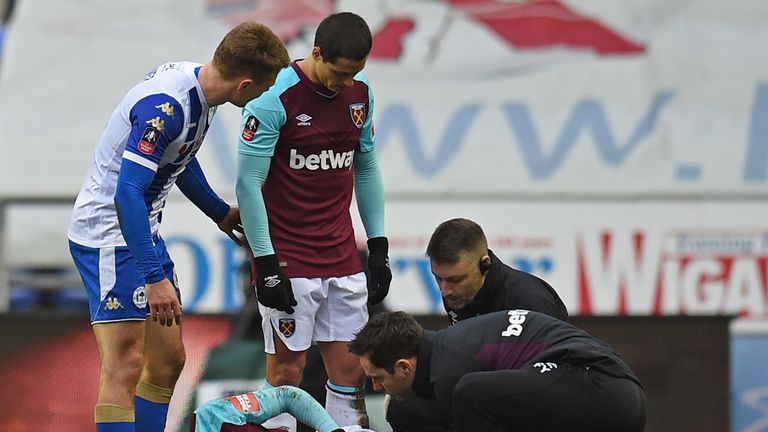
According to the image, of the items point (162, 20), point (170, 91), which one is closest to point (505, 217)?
point (162, 20)

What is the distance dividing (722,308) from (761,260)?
18.3 inches

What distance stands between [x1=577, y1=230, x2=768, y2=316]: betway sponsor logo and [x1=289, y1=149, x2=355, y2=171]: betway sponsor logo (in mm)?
5258

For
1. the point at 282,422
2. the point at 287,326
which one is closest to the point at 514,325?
the point at 287,326

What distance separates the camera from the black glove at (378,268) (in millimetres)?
5605

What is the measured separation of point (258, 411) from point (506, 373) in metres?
0.92

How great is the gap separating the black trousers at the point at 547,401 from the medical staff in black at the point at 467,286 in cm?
51

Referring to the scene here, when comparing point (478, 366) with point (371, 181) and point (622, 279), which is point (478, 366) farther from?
point (622, 279)

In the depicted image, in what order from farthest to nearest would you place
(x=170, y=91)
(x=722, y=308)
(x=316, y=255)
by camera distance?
(x=722, y=308) → (x=316, y=255) → (x=170, y=91)

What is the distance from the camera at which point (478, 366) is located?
5.00 meters

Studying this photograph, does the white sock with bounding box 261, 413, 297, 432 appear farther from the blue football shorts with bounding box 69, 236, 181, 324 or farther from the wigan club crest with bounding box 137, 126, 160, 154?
the wigan club crest with bounding box 137, 126, 160, 154

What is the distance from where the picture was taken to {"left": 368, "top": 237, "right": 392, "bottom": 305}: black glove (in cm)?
561

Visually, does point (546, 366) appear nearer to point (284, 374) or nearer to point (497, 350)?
point (497, 350)

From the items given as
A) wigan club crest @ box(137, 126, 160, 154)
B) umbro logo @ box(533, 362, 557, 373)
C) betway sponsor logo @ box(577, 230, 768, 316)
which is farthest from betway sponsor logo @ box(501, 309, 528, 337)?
betway sponsor logo @ box(577, 230, 768, 316)

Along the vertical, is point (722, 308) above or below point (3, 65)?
below
